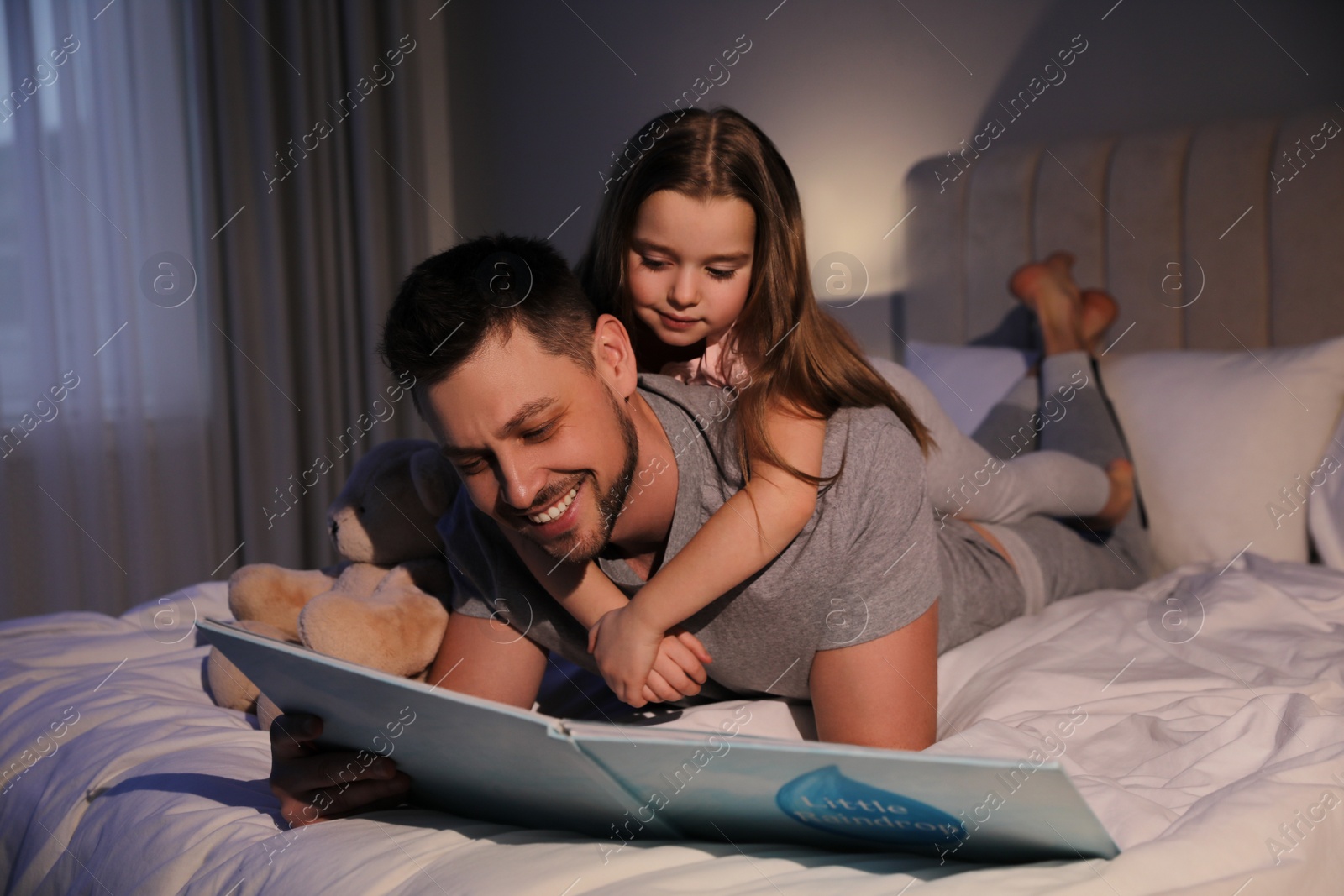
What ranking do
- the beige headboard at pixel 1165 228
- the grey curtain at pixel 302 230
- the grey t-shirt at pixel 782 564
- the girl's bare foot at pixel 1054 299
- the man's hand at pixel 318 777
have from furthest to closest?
the grey curtain at pixel 302 230 → the girl's bare foot at pixel 1054 299 → the beige headboard at pixel 1165 228 → the grey t-shirt at pixel 782 564 → the man's hand at pixel 318 777

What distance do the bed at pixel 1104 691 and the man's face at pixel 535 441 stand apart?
0.32 metres

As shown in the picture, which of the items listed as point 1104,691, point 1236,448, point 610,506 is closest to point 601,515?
point 610,506

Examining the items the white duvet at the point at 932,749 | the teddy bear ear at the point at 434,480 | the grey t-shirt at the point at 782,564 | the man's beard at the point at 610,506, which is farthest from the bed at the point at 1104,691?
the teddy bear ear at the point at 434,480

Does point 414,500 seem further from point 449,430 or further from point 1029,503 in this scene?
point 1029,503

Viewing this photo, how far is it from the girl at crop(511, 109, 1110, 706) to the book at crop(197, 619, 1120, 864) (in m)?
0.24

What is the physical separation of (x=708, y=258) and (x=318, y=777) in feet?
2.82

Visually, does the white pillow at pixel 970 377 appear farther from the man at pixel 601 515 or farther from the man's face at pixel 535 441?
the man's face at pixel 535 441

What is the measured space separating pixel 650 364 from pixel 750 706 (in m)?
0.61

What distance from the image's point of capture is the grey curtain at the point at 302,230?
320 cm

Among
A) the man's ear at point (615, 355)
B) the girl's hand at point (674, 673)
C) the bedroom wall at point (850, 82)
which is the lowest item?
the girl's hand at point (674, 673)

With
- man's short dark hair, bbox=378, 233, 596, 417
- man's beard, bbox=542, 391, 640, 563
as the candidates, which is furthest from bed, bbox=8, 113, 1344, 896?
man's short dark hair, bbox=378, 233, 596, 417

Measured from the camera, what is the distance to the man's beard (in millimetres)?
1164

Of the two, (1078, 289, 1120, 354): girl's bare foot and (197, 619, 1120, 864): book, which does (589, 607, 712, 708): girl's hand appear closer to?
(197, 619, 1120, 864): book

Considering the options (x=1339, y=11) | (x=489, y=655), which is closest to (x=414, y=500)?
(x=489, y=655)
